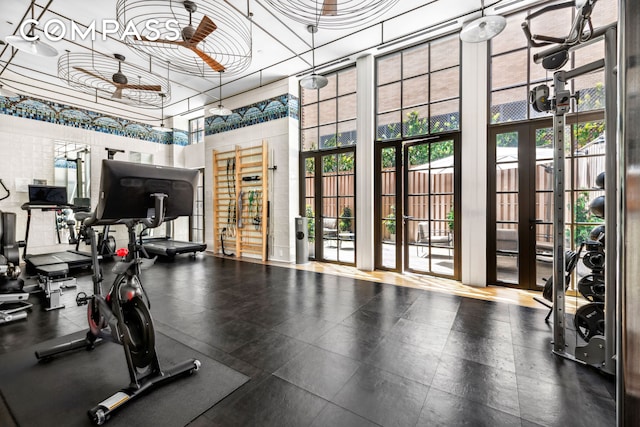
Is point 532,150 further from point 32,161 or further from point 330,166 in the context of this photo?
point 32,161

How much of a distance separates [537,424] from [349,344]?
1.33 m

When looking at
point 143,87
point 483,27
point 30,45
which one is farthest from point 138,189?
point 143,87

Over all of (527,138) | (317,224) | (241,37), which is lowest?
(317,224)

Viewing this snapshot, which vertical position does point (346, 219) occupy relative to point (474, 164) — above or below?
below

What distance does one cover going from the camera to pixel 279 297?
385 cm

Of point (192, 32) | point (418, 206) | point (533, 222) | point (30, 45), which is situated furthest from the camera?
point (418, 206)

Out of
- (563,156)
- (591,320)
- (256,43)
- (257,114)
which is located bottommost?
(591,320)

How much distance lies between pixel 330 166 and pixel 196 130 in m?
4.98

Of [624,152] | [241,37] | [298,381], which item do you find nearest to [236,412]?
[298,381]

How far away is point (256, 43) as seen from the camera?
5.00 m

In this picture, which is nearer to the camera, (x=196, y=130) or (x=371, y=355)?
(x=371, y=355)

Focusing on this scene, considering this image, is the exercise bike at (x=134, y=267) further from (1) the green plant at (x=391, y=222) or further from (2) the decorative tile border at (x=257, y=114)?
(2) the decorative tile border at (x=257, y=114)

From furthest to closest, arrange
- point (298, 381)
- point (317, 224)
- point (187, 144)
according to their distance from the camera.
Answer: point (187, 144) < point (317, 224) < point (298, 381)

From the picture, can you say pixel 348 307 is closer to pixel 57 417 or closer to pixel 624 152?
pixel 57 417
